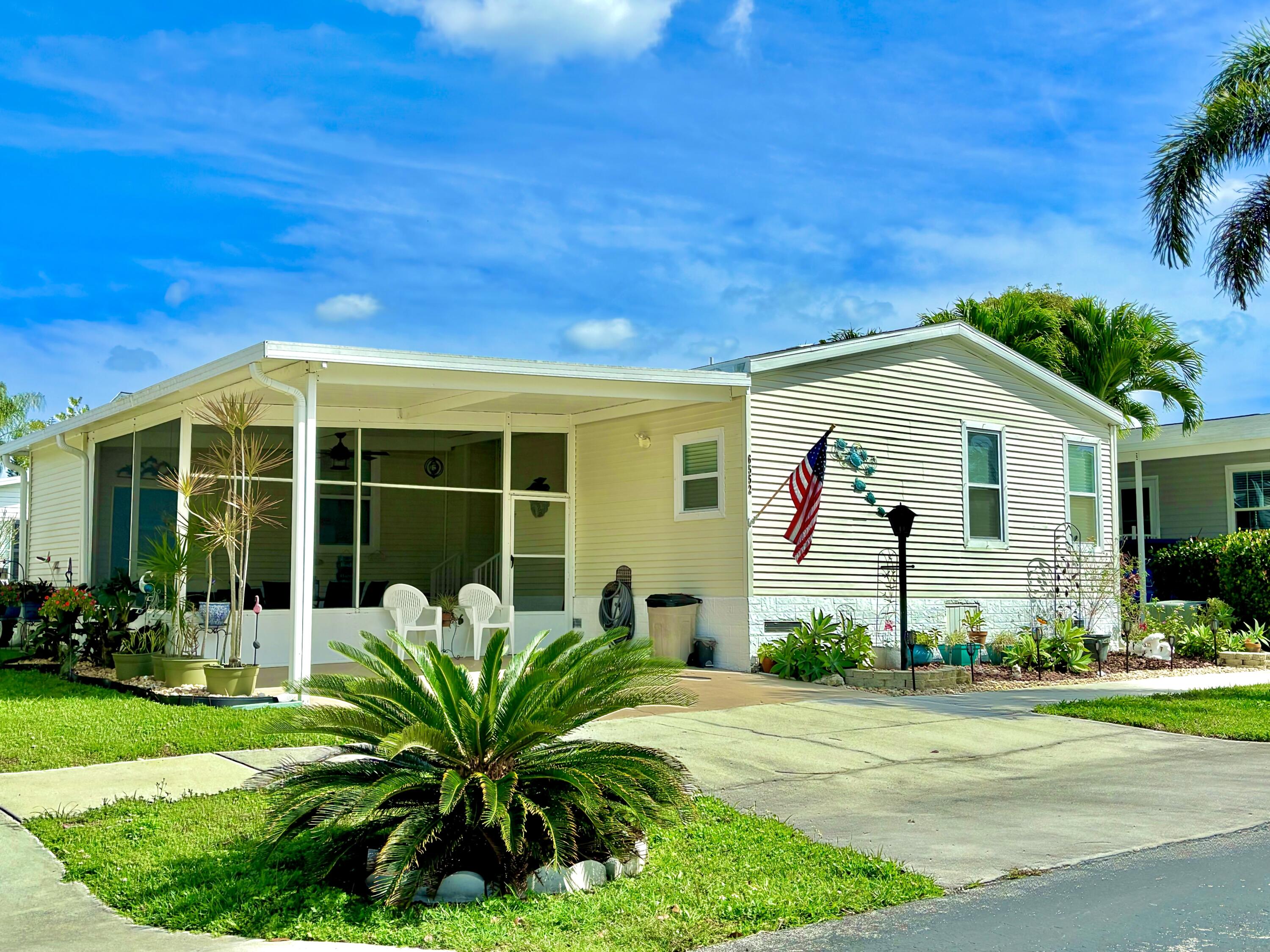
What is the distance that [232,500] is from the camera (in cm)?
1095

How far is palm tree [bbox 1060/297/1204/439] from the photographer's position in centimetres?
2181

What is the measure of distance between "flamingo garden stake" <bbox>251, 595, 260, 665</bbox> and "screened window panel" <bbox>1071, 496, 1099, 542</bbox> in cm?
1174

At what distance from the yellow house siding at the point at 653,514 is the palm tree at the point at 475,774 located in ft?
26.2

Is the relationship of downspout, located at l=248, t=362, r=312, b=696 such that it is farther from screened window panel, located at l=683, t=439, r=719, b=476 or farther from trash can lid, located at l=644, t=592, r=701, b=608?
screened window panel, located at l=683, t=439, r=719, b=476

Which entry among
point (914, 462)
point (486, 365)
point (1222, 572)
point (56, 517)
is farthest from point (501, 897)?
point (1222, 572)

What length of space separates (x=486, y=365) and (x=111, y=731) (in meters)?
4.73

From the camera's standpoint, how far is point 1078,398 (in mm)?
17656

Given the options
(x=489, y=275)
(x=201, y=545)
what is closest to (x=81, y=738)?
(x=201, y=545)

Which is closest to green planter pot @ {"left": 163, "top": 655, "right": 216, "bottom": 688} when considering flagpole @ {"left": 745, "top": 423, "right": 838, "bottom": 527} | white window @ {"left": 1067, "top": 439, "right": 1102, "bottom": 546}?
flagpole @ {"left": 745, "top": 423, "right": 838, "bottom": 527}

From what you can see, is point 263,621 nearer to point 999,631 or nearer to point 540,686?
point 540,686

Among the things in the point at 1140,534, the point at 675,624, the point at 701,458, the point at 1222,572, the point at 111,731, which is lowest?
the point at 111,731

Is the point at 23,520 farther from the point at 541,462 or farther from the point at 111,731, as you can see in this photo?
the point at 111,731

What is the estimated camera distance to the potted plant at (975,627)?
48.7 feet

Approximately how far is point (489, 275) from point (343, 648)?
21.8m
